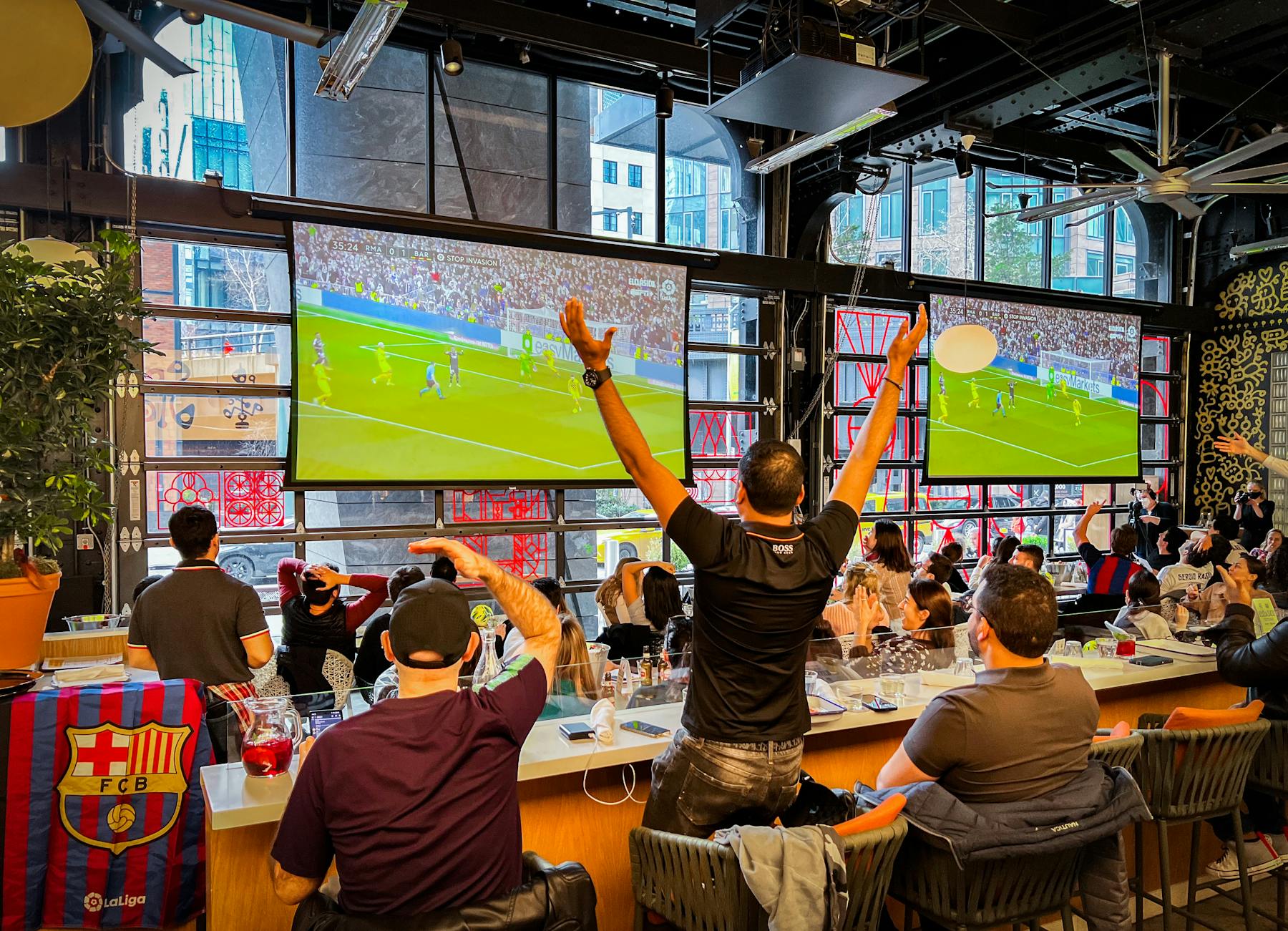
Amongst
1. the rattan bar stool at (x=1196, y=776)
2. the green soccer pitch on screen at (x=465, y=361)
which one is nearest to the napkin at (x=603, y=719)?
the rattan bar stool at (x=1196, y=776)

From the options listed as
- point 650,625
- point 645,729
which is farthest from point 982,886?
point 650,625

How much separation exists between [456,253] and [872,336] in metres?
3.99

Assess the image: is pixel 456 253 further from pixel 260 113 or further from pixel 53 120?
pixel 53 120

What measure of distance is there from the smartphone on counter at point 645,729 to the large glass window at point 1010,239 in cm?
769

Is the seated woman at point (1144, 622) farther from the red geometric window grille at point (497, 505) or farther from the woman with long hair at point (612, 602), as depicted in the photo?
the red geometric window grille at point (497, 505)

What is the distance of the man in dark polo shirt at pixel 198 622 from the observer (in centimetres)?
352

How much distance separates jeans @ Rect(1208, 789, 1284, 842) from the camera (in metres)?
3.69

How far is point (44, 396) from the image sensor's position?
3445 millimetres

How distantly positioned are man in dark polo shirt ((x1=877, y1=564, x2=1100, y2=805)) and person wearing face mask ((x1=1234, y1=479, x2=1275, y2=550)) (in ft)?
25.7

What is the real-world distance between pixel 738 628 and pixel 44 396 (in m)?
2.75

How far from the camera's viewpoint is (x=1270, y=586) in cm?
459

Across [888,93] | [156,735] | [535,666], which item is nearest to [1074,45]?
[888,93]

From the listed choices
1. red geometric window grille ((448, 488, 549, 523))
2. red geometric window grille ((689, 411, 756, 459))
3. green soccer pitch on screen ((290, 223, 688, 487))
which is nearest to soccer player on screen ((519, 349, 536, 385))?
green soccer pitch on screen ((290, 223, 688, 487))

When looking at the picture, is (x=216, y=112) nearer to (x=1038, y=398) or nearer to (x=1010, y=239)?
(x=1010, y=239)
